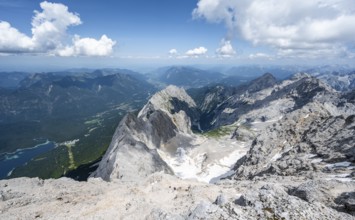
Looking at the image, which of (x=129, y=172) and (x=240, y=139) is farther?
(x=240, y=139)

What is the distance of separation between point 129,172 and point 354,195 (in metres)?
70.5

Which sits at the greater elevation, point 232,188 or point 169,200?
point 232,188

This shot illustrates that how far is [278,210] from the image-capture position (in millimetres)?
27312

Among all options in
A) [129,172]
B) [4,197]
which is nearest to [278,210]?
[4,197]

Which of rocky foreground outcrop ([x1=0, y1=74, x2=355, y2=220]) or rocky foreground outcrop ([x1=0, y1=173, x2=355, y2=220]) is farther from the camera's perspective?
rocky foreground outcrop ([x1=0, y1=74, x2=355, y2=220])

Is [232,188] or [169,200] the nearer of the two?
[169,200]

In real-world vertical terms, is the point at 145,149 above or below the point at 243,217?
below

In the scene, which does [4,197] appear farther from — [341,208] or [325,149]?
[325,149]

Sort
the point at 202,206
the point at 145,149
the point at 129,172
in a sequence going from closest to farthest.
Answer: the point at 202,206 → the point at 129,172 → the point at 145,149

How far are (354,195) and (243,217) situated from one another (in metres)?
13.7

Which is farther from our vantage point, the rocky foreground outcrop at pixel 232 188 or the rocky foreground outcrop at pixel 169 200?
the rocky foreground outcrop at pixel 232 188

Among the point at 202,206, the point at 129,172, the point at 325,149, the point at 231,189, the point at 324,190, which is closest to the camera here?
the point at 202,206

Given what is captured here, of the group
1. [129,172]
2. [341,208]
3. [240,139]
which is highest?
[341,208]

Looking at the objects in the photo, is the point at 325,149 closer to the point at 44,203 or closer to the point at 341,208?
the point at 341,208
